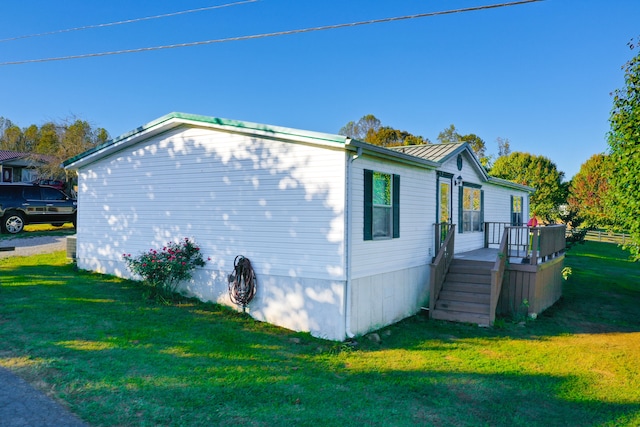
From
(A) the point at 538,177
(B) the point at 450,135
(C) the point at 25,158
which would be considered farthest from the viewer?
(B) the point at 450,135

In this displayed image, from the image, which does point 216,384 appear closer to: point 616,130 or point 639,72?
point 616,130

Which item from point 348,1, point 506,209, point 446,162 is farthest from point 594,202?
point 348,1

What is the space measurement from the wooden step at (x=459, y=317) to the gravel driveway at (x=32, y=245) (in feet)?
40.4

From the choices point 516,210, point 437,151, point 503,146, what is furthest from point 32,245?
point 503,146

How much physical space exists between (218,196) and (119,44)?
589cm

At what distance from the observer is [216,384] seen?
532cm

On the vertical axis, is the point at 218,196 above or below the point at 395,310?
above

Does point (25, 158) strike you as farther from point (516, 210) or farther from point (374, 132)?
point (374, 132)

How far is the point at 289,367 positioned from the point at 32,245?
1286 cm

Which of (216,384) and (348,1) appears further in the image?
(348,1)

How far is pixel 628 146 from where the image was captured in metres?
7.96

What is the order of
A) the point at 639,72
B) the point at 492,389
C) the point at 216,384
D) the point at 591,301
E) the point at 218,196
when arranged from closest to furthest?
the point at 216,384 < the point at 492,389 < the point at 639,72 < the point at 218,196 < the point at 591,301

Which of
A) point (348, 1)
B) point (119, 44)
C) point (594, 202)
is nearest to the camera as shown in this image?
point (348, 1)

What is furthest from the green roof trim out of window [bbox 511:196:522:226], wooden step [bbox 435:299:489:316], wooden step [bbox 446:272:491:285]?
window [bbox 511:196:522:226]
